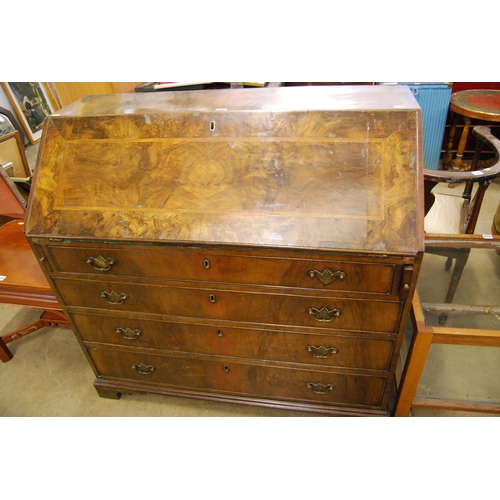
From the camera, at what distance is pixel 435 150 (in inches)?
145

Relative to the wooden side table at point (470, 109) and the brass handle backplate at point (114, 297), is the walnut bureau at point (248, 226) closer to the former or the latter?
the brass handle backplate at point (114, 297)

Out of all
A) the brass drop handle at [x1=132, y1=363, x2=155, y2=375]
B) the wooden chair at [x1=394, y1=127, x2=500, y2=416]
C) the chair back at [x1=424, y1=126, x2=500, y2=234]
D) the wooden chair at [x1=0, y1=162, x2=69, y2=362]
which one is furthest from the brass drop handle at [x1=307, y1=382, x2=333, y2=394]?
the wooden chair at [x1=0, y1=162, x2=69, y2=362]

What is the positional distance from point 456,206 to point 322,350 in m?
1.48

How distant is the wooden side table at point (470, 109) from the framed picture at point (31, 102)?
4.60 metres

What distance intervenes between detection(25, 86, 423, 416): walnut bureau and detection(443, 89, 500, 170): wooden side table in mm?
2119

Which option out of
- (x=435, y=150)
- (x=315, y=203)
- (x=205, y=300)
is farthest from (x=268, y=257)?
(x=435, y=150)

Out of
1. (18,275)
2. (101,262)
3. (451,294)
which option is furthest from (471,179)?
(18,275)

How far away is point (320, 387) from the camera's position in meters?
1.63

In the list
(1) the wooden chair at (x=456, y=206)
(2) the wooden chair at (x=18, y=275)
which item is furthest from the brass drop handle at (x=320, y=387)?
(2) the wooden chair at (x=18, y=275)

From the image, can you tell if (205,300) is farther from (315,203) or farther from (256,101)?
(256,101)

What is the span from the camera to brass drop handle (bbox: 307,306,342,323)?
4.49ft

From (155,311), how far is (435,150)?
133 inches

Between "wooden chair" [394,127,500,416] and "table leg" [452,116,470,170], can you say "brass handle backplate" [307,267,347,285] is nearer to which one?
"wooden chair" [394,127,500,416]

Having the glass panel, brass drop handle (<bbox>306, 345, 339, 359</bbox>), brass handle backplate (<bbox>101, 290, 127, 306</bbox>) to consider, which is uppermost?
Answer: brass handle backplate (<bbox>101, 290, 127, 306</bbox>)
